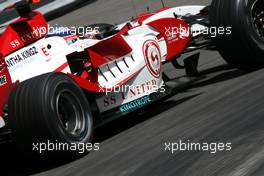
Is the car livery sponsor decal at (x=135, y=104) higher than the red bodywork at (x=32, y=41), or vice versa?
the red bodywork at (x=32, y=41)

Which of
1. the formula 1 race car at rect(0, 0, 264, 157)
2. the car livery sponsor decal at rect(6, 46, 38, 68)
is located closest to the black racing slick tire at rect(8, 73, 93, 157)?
the formula 1 race car at rect(0, 0, 264, 157)

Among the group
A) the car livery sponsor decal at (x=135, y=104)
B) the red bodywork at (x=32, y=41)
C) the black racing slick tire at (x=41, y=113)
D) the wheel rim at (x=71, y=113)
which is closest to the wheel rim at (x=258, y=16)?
the red bodywork at (x=32, y=41)

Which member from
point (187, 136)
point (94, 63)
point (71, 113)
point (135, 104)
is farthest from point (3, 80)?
point (187, 136)

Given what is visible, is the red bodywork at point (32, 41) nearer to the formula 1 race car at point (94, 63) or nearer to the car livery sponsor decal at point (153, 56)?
the formula 1 race car at point (94, 63)

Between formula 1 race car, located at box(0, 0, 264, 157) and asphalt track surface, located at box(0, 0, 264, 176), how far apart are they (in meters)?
0.27

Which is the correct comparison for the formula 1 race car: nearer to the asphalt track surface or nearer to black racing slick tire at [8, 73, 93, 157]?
black racing slick tire at [8, 73, 93, 157]

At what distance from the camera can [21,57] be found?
7.67 meters

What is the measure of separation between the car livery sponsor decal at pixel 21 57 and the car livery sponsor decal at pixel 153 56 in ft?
4.53

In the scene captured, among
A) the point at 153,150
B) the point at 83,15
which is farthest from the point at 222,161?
the point at 83,15

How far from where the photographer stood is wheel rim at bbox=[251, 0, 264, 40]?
29.9 feet

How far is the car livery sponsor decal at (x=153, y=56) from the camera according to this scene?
851 centimetres

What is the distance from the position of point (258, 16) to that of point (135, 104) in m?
2.17

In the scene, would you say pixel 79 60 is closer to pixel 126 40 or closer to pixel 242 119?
pixel 126 40

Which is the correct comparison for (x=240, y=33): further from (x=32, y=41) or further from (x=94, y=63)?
(x=32, y=41)
